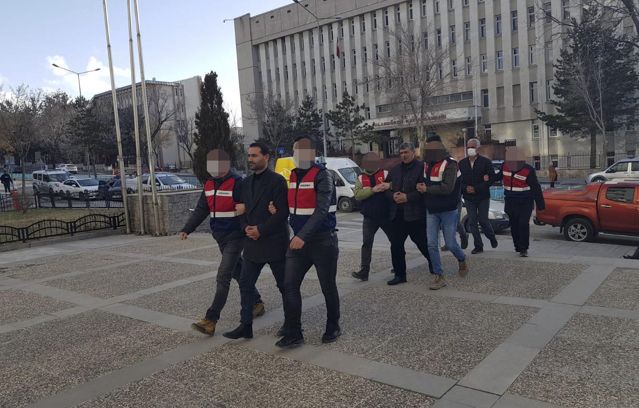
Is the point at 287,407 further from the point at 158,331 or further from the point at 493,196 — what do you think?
the point at 493,196

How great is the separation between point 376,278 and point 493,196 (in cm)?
828

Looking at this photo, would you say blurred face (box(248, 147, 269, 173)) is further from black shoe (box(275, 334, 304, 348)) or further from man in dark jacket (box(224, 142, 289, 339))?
black shoe (box(275, 334, 304, 348))

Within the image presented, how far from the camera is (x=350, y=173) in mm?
20625

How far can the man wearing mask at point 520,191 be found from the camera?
8.18m

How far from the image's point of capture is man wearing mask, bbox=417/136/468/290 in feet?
21.2

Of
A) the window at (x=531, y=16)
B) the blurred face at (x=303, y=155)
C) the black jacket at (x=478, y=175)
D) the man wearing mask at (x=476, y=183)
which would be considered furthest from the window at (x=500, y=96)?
the blurred face at (x=303, y=155)

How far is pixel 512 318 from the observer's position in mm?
5434

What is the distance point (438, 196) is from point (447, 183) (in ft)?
0.63

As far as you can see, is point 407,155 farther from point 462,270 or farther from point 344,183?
point 344,183

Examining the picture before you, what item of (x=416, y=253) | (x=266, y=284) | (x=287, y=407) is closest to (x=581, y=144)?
(x=416, y=253)

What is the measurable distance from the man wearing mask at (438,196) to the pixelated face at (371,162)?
2.28 feet

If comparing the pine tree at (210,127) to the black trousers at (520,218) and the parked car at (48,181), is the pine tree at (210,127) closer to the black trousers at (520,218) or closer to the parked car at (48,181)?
the black trousers at (520,218)

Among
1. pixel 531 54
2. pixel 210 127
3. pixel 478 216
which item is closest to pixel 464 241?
pixel 478 216

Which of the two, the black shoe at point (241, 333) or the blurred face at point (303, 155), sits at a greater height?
the blurred face at point (303, 155)
